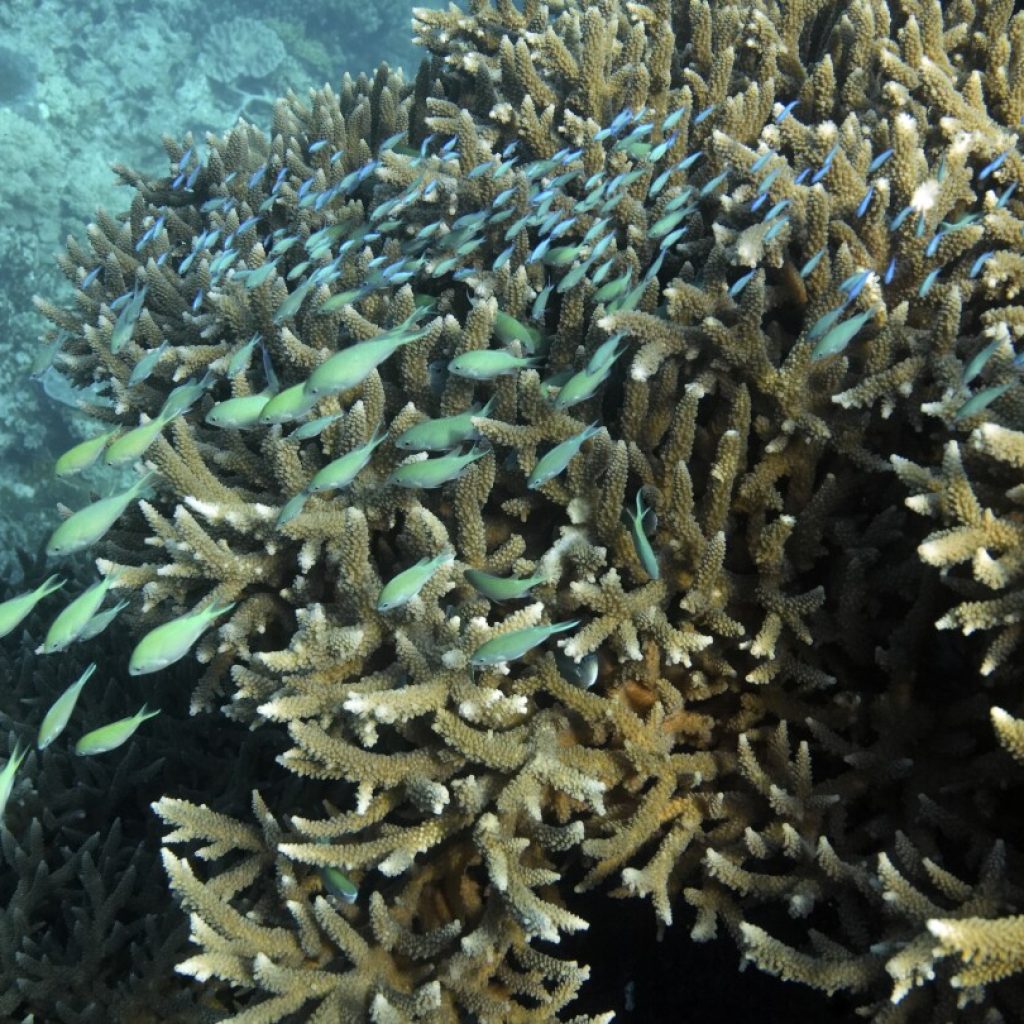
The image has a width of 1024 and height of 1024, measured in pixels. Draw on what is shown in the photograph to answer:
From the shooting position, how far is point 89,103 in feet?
52.7

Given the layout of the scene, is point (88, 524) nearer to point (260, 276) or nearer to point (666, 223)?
point (260, 276)

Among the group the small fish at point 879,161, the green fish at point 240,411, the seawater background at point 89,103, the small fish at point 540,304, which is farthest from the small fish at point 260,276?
the seawater background at point 89,103

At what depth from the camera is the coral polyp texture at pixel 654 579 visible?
8.55 ft

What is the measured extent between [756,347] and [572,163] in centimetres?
177

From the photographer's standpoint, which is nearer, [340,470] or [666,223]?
[340,470]

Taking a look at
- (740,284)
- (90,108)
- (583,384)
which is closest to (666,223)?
(740,284)

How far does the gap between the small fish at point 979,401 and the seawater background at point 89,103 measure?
10.1m

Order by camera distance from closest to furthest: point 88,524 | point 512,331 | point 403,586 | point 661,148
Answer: point 403,586 → point 88,524 → point 512,331 → point 661,148

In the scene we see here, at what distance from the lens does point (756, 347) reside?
3.02 m

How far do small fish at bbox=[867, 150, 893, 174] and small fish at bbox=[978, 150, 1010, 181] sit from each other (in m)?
0.36

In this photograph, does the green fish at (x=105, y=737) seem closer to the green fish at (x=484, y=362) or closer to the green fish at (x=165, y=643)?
the green fish at (x=165, y=643)

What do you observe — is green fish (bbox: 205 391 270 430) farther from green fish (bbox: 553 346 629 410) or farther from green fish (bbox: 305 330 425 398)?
green fish (bbox: 553 346 629 410)

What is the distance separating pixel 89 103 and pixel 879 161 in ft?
57.6

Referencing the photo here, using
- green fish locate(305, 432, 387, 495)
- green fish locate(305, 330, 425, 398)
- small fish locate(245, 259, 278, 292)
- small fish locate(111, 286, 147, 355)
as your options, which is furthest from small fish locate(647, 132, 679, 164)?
small fish locate(111, 286, 147, 355)
